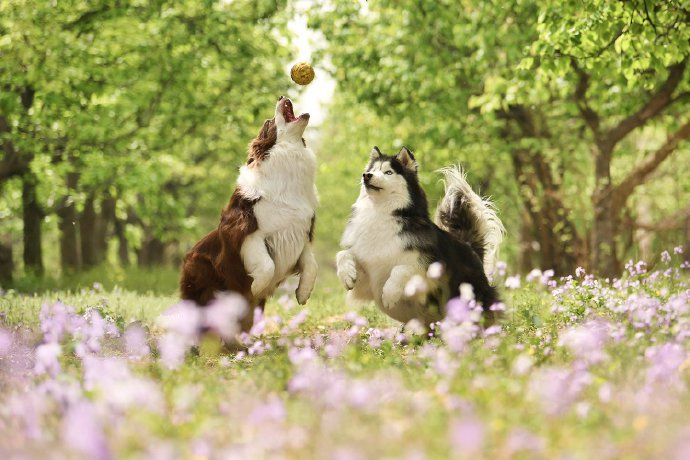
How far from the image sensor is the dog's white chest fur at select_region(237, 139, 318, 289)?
20.3 feet

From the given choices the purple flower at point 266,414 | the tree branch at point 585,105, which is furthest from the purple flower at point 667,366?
the tree branch at point 585,105

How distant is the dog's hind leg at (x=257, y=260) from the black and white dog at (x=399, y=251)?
58cm

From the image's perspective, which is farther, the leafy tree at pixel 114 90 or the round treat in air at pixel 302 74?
the leafy tree at pixel 114 90

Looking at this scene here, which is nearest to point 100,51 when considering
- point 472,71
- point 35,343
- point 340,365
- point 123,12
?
point 123,12

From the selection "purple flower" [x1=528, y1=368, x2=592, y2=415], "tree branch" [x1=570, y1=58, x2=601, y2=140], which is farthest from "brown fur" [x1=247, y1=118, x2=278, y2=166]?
"tree branch" [x1=570, y1=58, x2=601, y2=140]

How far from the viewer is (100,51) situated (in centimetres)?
1216

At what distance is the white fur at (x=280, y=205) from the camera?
6.16 m

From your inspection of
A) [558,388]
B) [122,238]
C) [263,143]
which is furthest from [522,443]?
[122,238]

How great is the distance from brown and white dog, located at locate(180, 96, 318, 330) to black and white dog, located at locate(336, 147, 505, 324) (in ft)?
1.36

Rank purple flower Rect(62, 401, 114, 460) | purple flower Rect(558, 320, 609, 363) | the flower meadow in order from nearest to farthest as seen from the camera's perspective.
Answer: purple flower Rect(62, 401, 114, 460), the flower meadow, purple flower Rect(558, 320, 609, 363)

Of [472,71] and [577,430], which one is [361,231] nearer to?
[577,430]

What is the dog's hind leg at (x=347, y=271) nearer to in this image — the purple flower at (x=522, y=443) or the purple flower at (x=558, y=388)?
the purple flower at (x=558, y=388)

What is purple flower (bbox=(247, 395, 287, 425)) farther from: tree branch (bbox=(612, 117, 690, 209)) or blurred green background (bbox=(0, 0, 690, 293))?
tree branch (bbox=(612, 117, 690, 209))

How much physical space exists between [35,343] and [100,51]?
7.18 m
